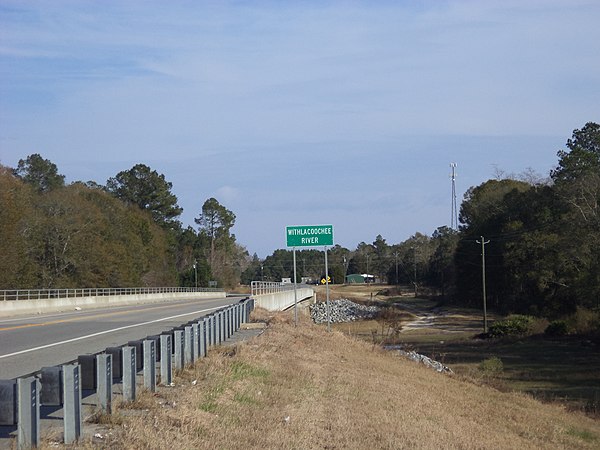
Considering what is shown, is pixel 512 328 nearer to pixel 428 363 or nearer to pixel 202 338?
pixel 428 363

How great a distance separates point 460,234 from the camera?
408 ft

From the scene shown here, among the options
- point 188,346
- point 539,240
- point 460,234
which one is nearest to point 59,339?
point 188,346

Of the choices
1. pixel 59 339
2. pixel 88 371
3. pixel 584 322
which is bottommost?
pixel 584 322

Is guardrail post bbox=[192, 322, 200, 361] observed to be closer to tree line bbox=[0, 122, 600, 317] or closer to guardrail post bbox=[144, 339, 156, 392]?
guardrail post bbox=[144, 339, 156, 392]

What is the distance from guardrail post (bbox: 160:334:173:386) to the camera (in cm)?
1312

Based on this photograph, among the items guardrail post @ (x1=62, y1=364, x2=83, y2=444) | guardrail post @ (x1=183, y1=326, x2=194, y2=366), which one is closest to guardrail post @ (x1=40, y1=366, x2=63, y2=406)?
guardrail post @ (x1=62, y1=364, x2=83, y2=444)

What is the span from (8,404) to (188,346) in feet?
25.2

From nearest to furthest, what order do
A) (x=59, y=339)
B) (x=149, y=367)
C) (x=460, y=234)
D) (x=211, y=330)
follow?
(x=149, y=367)
(x=211, y=330)
(x=59, y=339)
(x=460, y=234)

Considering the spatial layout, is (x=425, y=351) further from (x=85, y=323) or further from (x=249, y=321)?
(x=85, y=323)

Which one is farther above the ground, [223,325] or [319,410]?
[223,325]

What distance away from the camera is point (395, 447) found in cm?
1134

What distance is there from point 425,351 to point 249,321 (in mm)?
24305

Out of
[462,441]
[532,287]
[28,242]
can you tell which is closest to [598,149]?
[532,287]

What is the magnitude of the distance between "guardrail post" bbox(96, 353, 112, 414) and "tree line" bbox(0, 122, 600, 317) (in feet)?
171
